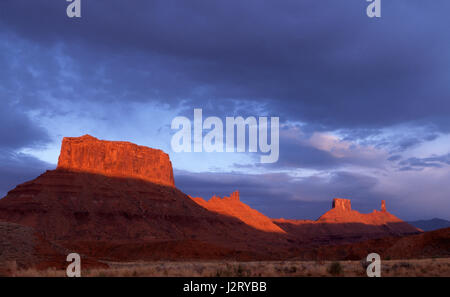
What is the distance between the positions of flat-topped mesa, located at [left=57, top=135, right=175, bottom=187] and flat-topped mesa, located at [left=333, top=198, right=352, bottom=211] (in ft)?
320

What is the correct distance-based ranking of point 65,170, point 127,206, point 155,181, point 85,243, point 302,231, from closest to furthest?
point 85,243 < point 127,206 < point 65,170 < point 155,181 < point 302,231

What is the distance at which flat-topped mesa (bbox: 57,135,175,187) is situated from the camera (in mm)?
102062

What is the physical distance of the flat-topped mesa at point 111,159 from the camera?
10206 cm

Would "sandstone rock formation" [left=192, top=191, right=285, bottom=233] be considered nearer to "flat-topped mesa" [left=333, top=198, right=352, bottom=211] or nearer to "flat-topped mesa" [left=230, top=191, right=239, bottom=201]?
"flat-topped mesa" [left=230, top=191, right=239, bottom=201]

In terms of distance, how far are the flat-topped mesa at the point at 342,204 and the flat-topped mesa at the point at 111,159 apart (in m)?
97.6

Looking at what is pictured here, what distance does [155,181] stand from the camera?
110812 millimetres

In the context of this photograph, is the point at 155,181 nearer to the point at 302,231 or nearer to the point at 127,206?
the point at 127,206

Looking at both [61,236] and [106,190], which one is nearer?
[61,236]

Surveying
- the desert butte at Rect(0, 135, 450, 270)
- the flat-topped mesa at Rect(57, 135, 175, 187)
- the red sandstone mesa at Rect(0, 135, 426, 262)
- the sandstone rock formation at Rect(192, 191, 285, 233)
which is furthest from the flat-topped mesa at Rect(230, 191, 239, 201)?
the flat-topped mesa at Rect(57, 135, 175, 187)

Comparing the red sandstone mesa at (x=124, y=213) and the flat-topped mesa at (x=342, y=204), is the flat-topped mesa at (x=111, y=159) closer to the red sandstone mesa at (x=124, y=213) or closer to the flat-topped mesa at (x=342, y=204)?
the red sandstone mesa at (x=124, y=213)

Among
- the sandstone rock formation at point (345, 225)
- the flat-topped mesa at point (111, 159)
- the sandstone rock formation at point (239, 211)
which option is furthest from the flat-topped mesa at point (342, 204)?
the flat-topped mesa at point (111, 159)
